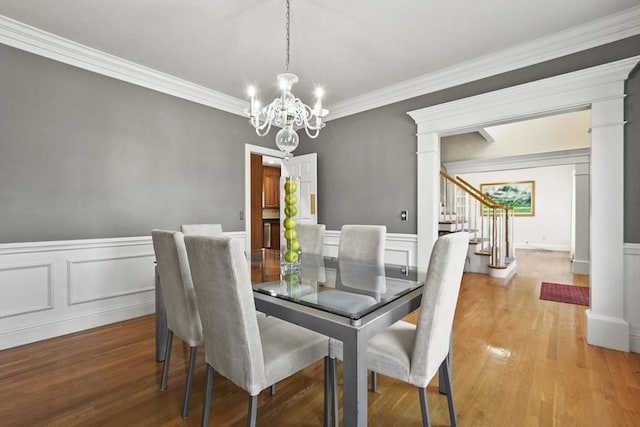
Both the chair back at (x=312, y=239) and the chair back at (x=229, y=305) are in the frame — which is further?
the chair back at (x=312, y=239)

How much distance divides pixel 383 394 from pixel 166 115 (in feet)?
11.3

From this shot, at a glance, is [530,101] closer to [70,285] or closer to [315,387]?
[315,387]

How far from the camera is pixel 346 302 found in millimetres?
1335

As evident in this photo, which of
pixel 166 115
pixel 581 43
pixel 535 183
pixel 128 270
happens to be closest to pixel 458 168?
pixel 535 183

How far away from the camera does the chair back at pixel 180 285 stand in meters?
1.61

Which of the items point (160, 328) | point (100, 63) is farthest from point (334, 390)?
point (100, 63)

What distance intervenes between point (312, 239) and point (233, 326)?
69.4 inches

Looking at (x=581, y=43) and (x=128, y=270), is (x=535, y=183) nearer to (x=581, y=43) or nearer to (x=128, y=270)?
(x=581, y=43)

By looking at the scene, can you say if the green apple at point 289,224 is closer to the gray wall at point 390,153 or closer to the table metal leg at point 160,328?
the table metal leg at point 160,328

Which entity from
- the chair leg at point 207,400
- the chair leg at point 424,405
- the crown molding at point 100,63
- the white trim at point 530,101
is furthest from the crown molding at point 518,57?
the chair leg at point 207,400

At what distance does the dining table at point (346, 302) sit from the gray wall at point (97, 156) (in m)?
1.40

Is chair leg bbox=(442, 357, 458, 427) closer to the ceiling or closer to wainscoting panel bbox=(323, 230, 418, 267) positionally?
wainscoting panel bbox=(323, 230, 418, 267)

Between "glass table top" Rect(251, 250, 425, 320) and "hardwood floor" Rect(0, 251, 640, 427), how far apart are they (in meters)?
0.69

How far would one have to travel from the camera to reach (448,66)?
3.12 m
